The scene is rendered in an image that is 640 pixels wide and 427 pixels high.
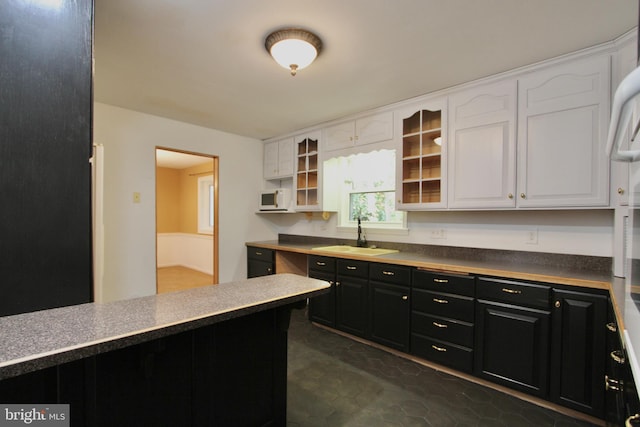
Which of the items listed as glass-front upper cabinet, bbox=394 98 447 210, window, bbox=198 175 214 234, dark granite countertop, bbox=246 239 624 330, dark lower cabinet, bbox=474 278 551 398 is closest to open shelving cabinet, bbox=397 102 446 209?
glass-front upper cabinet, bbox=394 98 447 210

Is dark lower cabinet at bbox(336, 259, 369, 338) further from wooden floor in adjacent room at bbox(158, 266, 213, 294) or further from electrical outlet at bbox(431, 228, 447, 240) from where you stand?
wooden floor in adjacent room at bbox(158, 266, 213, 294)

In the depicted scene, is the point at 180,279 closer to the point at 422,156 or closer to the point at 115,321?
the point at 422,156

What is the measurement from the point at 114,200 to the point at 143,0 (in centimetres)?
218

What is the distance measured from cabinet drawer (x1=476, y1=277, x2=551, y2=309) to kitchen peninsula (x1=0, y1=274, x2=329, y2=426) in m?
1.33

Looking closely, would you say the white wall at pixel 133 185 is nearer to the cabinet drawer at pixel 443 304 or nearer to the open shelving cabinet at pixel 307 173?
the open shelving cabinet at pixel 307 173

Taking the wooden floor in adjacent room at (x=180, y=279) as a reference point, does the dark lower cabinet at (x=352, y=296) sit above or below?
above

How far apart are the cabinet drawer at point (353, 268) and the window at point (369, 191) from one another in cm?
71

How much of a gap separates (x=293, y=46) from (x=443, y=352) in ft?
7.78

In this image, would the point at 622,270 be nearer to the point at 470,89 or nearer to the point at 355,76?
the point at 470,89

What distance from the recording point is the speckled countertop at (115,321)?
2.28ft

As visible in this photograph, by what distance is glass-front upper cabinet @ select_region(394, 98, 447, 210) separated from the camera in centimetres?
263

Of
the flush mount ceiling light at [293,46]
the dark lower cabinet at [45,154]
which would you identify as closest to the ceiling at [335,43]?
the flush mount ceiling light at [293,46]

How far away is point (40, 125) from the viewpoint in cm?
114

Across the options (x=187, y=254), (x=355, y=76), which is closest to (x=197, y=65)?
(x=355, y=76)
